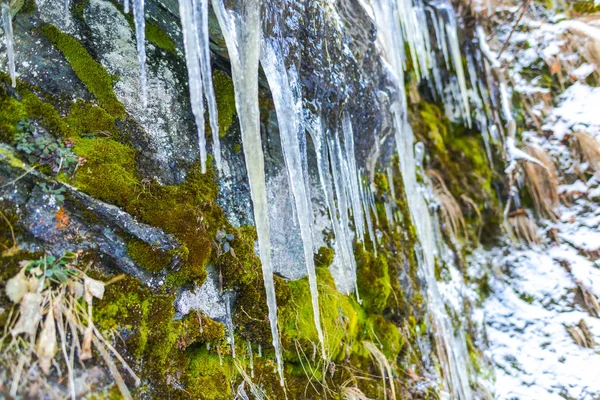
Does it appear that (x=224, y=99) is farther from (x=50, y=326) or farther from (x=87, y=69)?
(x=50, y=326)

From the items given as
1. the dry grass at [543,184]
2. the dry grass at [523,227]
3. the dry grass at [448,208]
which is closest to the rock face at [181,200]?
the dry grass at [448,208]

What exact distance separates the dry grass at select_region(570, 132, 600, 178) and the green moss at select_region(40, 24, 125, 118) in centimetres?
508

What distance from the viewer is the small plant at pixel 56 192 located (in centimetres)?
166

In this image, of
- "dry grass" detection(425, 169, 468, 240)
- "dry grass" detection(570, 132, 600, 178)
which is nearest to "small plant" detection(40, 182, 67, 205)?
"dry grass" detection(425, 169, 468, 240)

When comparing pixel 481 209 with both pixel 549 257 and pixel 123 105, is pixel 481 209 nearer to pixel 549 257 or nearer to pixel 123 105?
pixel 549 257

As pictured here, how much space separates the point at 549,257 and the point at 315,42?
3.82 meters

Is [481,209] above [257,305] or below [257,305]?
above

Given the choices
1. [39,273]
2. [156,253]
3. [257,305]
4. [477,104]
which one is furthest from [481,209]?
[39,273]

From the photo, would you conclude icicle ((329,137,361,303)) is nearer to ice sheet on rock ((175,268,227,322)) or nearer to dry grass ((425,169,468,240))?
ice sheet on rock ((175,268,227,322))

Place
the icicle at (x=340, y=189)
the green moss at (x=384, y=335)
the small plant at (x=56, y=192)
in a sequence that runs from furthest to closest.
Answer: the green moss at (x=384, y=335) → the icicle at (x=340, y=189) → the small plant at (x=56, y=192)

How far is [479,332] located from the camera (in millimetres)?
4262

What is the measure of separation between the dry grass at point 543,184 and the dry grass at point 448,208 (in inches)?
36.7

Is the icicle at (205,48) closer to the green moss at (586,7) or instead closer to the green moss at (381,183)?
the green moss at (381,183)

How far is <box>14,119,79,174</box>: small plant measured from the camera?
168 cm
